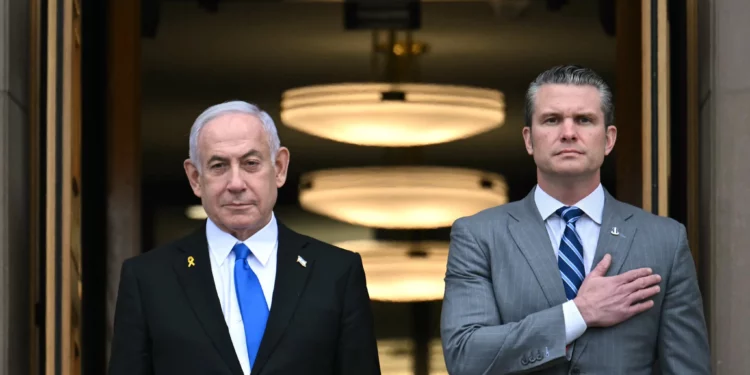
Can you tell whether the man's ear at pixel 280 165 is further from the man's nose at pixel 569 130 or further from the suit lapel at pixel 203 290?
the man's nose at pixel 569 130

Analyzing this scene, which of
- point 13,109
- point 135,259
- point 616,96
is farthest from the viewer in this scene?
point 616,96

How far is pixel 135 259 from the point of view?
5.63 m

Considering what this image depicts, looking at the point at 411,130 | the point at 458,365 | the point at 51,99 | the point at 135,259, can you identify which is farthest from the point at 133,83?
the point at 458,365

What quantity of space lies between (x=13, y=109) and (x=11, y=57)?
0.22 meters

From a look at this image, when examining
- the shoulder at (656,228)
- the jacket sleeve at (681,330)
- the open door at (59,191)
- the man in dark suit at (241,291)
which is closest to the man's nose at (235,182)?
the man in dark suit at (241,291)

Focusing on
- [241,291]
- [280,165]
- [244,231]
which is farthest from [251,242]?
[280,165]

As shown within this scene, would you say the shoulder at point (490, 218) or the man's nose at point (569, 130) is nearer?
the man's nose at point (569, 130)

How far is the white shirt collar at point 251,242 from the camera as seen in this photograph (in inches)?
221

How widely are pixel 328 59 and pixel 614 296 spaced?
278cm

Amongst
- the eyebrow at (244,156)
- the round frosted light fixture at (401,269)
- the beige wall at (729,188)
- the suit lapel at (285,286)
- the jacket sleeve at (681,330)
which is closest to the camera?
the jacket sleeve at (681,330)

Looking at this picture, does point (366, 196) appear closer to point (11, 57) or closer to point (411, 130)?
point (411, 130)

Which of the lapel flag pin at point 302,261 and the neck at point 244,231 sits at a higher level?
the neck at point 244,231

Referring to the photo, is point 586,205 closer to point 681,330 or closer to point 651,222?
point 651,222

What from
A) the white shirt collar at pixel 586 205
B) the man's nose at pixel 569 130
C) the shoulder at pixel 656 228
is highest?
the man's nose at pixel 569 130
